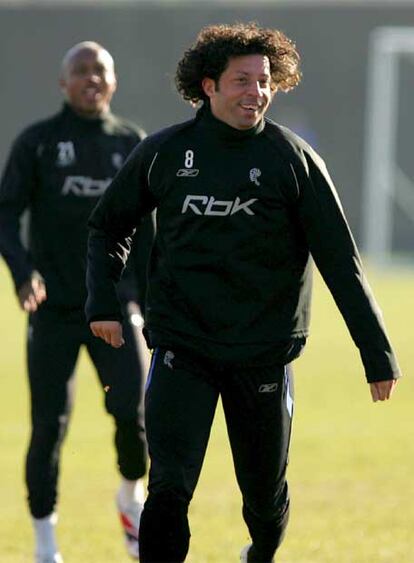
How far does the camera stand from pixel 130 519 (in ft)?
26.6

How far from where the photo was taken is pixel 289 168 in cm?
607

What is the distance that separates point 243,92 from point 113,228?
734 millimetres

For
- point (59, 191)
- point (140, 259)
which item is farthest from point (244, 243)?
point (59, 191)

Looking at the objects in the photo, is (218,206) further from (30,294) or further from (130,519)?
(130,519)

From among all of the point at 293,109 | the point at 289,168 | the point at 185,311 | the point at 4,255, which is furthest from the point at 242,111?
the point at 293,109

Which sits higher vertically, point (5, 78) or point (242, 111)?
point (242, 111)

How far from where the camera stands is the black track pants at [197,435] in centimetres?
600

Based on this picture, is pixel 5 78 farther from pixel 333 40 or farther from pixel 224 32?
pixel 224 32

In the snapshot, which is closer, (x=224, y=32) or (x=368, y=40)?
(x=224, y=32)

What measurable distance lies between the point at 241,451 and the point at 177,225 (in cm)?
87

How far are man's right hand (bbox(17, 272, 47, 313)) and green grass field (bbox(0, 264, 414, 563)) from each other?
119cm

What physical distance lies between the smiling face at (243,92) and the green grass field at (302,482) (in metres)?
2.46

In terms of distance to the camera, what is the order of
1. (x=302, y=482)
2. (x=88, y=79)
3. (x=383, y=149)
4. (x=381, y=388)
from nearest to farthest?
1. (x=381, y=388)
2. (x=88, y=79)
3. (x=302, y=482)
4. (x=383, y=149)

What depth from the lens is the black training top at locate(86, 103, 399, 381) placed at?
19.9 ft
